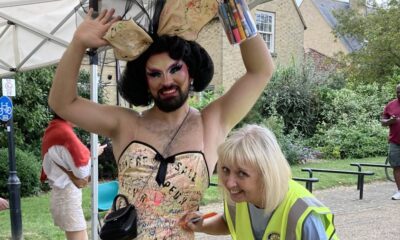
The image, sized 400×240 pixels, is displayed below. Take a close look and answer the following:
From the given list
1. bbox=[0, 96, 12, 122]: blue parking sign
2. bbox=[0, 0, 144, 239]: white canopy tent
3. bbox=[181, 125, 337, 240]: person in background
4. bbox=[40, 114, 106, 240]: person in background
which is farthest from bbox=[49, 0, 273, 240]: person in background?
bbox=[0, 96, 12, 122]: blue parking sign

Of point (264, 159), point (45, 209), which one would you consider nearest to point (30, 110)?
point (45, 209)

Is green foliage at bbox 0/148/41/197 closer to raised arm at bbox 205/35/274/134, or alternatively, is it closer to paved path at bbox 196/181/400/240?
paved path at bbox 196/181/400/240

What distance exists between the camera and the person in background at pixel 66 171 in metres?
4.73

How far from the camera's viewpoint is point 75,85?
1985 millimetres

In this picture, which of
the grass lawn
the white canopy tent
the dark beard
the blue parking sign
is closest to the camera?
the dark beard

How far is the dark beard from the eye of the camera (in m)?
2.00

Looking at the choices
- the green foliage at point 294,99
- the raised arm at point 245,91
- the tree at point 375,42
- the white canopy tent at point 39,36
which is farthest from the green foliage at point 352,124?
the raised arm at point 245,91

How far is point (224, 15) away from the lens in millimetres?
1970

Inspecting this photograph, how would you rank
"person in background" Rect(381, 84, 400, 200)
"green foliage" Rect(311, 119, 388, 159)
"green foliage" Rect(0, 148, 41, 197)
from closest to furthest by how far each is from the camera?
"person in background" Rect(381, 84, 400, 200) → "green foliage" Rect(0, 148, 41, 197) → "green foliage" Rect(311, 119, 388, 159)

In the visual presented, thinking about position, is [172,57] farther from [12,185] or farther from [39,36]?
[12,185]

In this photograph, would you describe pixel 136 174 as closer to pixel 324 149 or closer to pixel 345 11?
pixel 324 149

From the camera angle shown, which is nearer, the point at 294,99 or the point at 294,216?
the point at 294,216

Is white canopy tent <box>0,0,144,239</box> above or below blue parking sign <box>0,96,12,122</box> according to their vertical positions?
above

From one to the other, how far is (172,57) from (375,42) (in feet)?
58.0
